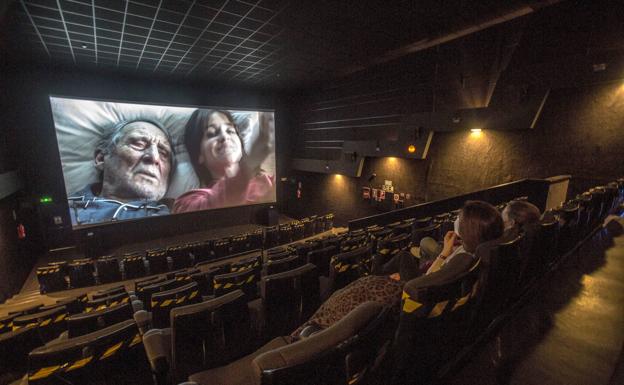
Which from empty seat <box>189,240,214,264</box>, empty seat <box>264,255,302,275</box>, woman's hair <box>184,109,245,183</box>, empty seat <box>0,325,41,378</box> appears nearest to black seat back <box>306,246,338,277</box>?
empty seat <box>264,255,302,275</box>

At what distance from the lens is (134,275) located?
7.29 m

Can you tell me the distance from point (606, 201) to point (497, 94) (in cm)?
482

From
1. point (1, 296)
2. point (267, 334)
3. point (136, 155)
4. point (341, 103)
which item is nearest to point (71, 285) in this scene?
point (1, 296)

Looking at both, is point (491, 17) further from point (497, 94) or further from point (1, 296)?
point (1, 296)

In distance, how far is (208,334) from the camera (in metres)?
1.82

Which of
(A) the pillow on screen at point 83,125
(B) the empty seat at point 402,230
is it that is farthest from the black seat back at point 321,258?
(A) the pillow on screen at point 83,125

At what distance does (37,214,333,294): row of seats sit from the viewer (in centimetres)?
667

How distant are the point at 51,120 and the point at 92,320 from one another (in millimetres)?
11166

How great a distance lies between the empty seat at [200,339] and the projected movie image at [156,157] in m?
11.1

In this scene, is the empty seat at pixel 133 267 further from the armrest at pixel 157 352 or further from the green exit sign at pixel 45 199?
the armrest at pixel 157 352

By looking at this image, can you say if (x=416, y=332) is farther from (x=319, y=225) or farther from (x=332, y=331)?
(x=319, y=225)

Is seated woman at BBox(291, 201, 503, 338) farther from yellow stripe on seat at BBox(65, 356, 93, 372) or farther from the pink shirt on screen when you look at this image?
the pink shirt on screen

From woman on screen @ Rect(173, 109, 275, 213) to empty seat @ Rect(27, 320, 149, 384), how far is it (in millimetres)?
11764

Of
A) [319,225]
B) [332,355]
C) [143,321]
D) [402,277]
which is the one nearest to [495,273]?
[402,277]
